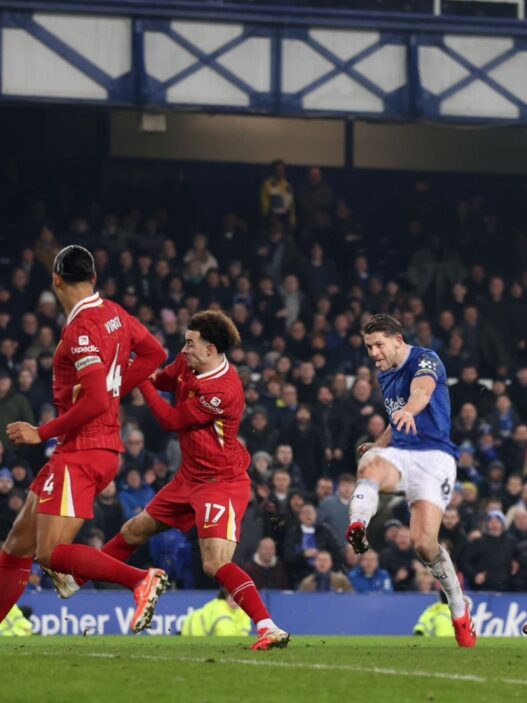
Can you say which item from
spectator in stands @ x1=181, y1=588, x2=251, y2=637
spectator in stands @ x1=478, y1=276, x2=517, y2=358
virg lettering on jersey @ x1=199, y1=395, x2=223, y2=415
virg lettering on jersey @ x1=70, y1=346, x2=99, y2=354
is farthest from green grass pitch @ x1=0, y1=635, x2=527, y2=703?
spectator in stands @ x1=478, y1=276, x2=517, y2=358

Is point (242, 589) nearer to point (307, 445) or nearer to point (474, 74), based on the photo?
point (307, 445)

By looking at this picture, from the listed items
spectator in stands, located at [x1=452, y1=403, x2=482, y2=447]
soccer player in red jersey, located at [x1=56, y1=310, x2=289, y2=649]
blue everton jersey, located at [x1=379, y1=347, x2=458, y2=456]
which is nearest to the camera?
soccer player in red jersey, located at [x1=56, y1=310, x2=289, y2=649]

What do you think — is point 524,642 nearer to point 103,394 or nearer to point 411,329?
point 103,394

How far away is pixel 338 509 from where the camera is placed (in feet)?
62.4

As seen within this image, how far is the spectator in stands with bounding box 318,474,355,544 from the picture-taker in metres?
18.9

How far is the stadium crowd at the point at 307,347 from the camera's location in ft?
60.6

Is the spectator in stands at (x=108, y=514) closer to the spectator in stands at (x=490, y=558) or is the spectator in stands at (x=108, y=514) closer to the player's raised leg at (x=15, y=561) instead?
the spectator in stands at (x=490, y=558)

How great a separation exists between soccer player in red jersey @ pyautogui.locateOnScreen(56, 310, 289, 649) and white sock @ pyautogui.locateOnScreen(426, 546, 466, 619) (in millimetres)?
1383

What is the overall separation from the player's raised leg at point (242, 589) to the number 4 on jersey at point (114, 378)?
4.37 feet

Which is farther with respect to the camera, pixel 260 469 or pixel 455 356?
pixel 455 356

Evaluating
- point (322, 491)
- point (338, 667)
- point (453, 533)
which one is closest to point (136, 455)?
point (322, 491)

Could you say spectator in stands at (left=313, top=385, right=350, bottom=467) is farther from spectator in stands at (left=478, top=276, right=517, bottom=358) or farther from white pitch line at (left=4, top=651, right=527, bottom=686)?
white pitch line at (left=4, top=651, right=527, bottom=686)

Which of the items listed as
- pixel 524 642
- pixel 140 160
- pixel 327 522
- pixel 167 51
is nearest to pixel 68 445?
pixel 524 642

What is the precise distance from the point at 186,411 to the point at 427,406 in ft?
5.41
